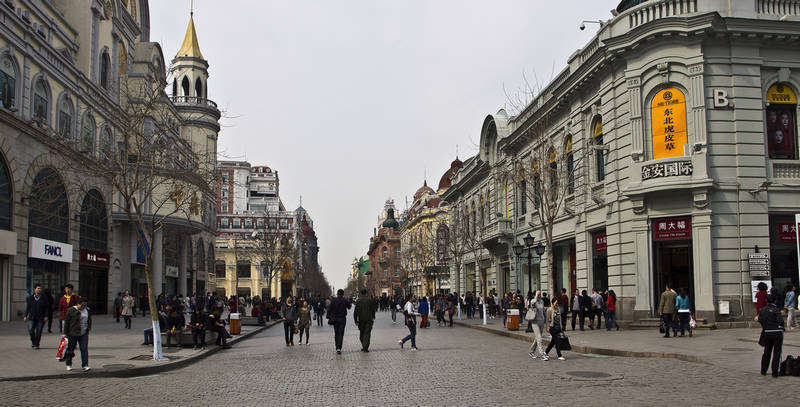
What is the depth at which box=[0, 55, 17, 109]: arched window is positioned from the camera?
28766 millimetres

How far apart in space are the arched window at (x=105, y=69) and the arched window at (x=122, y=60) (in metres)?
1.26

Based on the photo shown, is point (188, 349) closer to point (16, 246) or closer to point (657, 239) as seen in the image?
point (16, 246)

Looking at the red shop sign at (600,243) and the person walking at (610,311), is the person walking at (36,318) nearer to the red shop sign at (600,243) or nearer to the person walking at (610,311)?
the person walking at (610,311)

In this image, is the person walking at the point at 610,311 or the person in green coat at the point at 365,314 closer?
Answer: the person in green coat at the point at 365,314

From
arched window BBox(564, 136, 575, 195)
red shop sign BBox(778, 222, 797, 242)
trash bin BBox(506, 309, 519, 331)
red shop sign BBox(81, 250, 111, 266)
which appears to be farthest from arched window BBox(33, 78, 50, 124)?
red shop sign BBox(778, 222, 797, 242)

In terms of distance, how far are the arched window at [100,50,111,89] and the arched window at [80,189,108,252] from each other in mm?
7571

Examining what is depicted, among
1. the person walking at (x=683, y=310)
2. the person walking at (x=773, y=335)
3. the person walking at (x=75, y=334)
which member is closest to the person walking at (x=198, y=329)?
the person walking at (x=75, y=334)

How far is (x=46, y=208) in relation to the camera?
32.6 m

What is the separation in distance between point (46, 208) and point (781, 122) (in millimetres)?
31801

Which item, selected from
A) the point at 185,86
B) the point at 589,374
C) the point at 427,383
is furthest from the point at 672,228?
the point at 185,86

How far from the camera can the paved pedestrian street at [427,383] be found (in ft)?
34.4

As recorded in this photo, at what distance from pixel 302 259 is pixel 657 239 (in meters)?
114

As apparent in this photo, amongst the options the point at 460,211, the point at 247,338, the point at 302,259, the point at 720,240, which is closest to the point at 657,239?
the point at 720,240

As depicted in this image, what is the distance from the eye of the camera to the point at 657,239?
25.7 m
